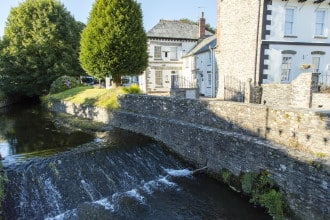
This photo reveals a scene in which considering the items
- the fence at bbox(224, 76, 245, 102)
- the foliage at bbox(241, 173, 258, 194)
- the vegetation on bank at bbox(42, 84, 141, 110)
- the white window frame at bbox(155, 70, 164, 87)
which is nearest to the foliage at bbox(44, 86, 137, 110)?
the vegetation on bank at bbox(42, 84, 141, 110)

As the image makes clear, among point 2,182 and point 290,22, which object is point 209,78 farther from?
point 2,182

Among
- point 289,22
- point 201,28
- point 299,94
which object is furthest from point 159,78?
point 299,94

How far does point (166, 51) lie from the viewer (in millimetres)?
29391

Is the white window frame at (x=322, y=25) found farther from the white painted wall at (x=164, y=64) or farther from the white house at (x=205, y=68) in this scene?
the white painted wall at (x=164, y=64)

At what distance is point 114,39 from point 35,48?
16.0m

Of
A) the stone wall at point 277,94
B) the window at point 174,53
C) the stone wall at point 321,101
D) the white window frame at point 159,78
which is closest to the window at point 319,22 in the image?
the stone wall at point 277,94

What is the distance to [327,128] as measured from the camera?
6.54 metres

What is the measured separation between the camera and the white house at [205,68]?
22.0 m

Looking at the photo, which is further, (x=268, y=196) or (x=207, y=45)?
(x=207, y=45)

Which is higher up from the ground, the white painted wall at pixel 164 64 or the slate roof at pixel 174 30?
the slate roof at pixel 174 30

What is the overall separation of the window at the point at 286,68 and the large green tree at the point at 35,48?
79.3ft

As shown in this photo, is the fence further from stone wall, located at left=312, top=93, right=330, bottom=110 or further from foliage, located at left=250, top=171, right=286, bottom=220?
foliage, located at left=250, top=171, right=286, bottom=220

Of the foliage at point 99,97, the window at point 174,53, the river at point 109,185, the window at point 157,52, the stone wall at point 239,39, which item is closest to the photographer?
the river at point 109,185

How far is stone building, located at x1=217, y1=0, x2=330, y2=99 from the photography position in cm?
1534
